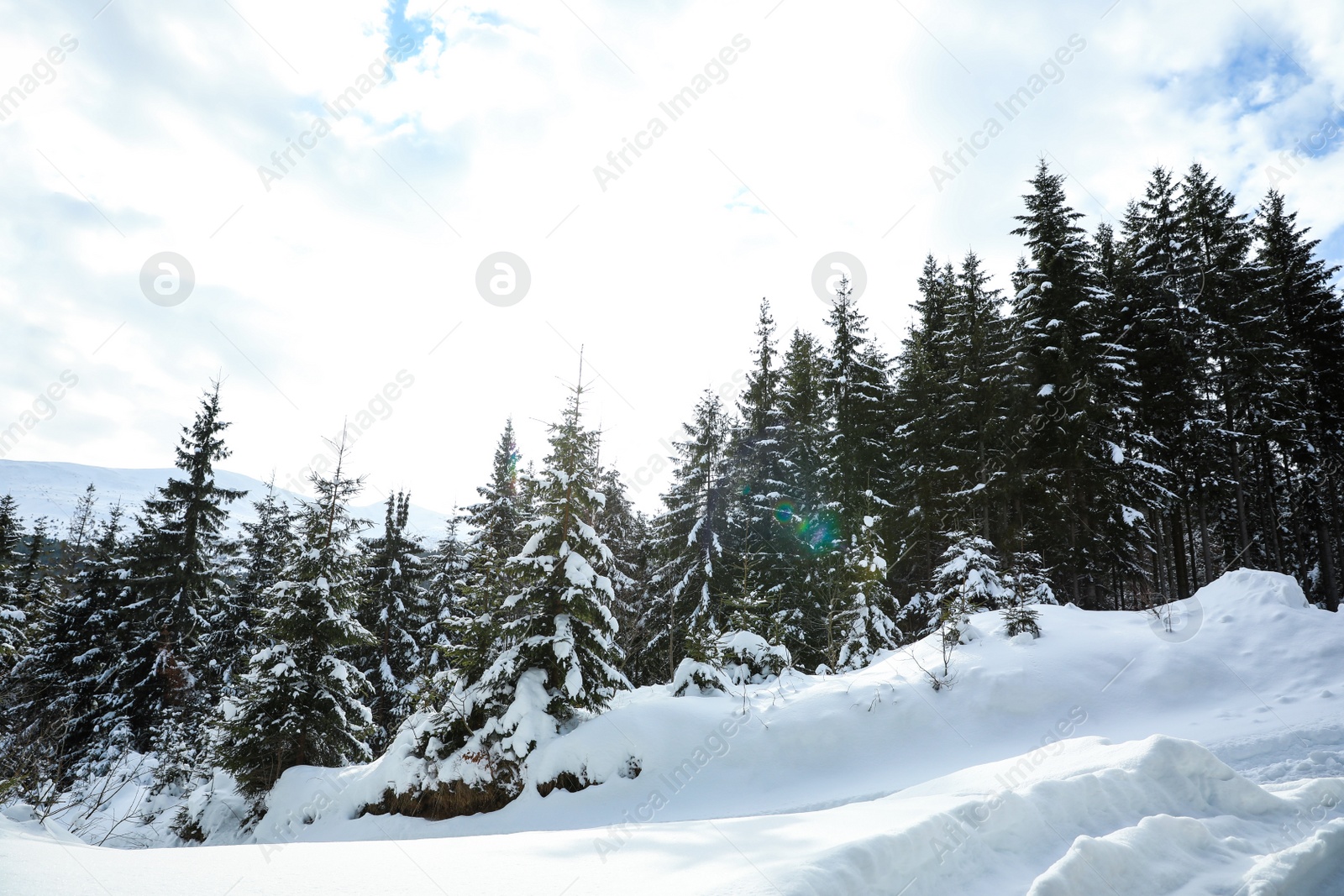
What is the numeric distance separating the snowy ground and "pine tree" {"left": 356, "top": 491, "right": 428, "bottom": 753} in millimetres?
11750

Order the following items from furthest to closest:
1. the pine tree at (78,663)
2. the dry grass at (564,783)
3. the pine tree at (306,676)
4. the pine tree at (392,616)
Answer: the pine tree at (392,616) < the pine tree at (78,663) < the pine tree at (306,676) < the dry grass at (564,783)

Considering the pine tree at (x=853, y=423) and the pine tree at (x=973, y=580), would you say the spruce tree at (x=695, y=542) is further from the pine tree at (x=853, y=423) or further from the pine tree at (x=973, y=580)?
the pine tree at (x=973, y=580)

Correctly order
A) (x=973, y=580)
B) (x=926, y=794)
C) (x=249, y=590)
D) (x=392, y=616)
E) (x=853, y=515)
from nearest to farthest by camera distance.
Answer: (x=926, y=794), (x=973, y=580), (x=853, y=515), (x=249, y=590), (x=392, y=616)

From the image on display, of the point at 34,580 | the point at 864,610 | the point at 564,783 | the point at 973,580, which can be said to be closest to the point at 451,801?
the point at 564,783

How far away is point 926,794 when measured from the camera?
22.0ft

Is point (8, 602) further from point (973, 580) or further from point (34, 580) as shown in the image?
point (973, 580)

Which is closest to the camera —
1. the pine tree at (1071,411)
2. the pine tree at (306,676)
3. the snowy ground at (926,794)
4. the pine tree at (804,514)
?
the snowy ground at (926,794)

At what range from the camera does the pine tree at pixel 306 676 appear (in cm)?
1362

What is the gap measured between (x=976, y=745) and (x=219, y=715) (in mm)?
16019

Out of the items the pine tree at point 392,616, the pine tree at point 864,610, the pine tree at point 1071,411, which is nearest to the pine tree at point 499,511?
the pine tree at point 392,616

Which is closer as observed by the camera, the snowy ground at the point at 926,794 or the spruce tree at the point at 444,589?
the snowy ground at the point at 926,794

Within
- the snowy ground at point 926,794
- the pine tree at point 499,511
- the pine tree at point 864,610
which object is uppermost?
the pine tree at point 499,511

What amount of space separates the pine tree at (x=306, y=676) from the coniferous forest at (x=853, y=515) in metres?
0.06

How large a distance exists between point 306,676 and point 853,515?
16318mm
